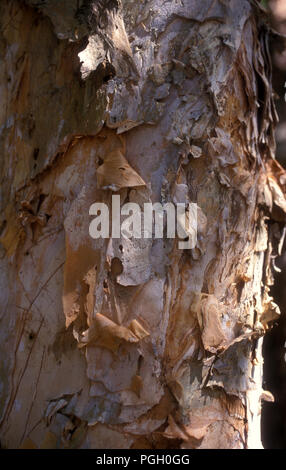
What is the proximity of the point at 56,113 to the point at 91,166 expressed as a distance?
0.14 metres

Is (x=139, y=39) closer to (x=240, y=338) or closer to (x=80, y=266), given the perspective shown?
(x=80, y=266)

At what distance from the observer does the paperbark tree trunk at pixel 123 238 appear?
2.78 ft

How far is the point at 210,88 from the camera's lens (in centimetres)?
91

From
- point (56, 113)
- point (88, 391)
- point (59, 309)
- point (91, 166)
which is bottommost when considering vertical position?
point (88, 391)

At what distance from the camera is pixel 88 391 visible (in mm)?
845

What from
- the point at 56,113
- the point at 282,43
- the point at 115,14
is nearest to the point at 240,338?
the point at 56,113

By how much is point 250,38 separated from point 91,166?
0.50 meters

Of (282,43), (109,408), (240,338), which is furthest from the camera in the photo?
(282,43)

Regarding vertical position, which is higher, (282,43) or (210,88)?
(282,43)

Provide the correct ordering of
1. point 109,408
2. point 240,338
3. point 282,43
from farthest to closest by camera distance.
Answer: point 282,43
point 240,338
point 109,408

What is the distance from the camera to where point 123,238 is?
2.82 ft

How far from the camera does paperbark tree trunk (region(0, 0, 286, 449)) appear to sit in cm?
85

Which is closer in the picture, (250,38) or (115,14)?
(115,14)

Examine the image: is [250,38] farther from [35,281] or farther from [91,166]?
[35,281]
